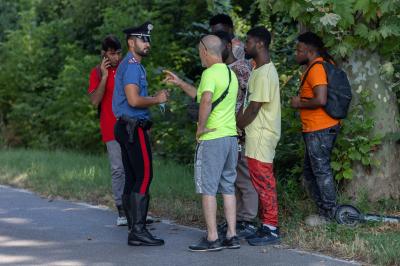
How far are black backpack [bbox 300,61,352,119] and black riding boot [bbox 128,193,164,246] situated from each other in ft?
6.36

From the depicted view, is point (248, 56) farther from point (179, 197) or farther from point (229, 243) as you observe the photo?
point (179, 197)

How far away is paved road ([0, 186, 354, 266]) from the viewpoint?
6.69 meters

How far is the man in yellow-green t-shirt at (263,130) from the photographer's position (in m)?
7.26

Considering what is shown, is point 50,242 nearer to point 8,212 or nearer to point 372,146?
point 8,212

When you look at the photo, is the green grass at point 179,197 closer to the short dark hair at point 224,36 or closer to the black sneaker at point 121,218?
the black sneaker at point 121,218

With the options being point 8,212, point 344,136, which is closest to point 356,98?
point 344,136

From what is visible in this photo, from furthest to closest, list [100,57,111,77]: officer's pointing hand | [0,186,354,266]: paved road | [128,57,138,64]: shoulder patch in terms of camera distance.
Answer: [100,57,111,77]: officer's pointing hand, [128,57,138,64]: shoulder patch, [0,186,354,266]: paved road

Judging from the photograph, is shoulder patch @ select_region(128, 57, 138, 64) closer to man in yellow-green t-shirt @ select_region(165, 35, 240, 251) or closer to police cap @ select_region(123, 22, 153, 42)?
police cap @ select_region(123, 22, 153, 42)

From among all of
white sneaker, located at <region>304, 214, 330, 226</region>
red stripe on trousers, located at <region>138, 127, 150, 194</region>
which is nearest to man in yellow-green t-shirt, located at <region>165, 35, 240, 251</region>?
red stripe on trousers, located at <region>138, 127, 150, 194</region>

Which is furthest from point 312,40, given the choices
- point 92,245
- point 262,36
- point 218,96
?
point 92,245

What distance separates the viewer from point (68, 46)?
17.7 m

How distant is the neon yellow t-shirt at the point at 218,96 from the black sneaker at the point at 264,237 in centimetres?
93

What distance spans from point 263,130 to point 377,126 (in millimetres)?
1493

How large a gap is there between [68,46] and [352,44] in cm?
1076
